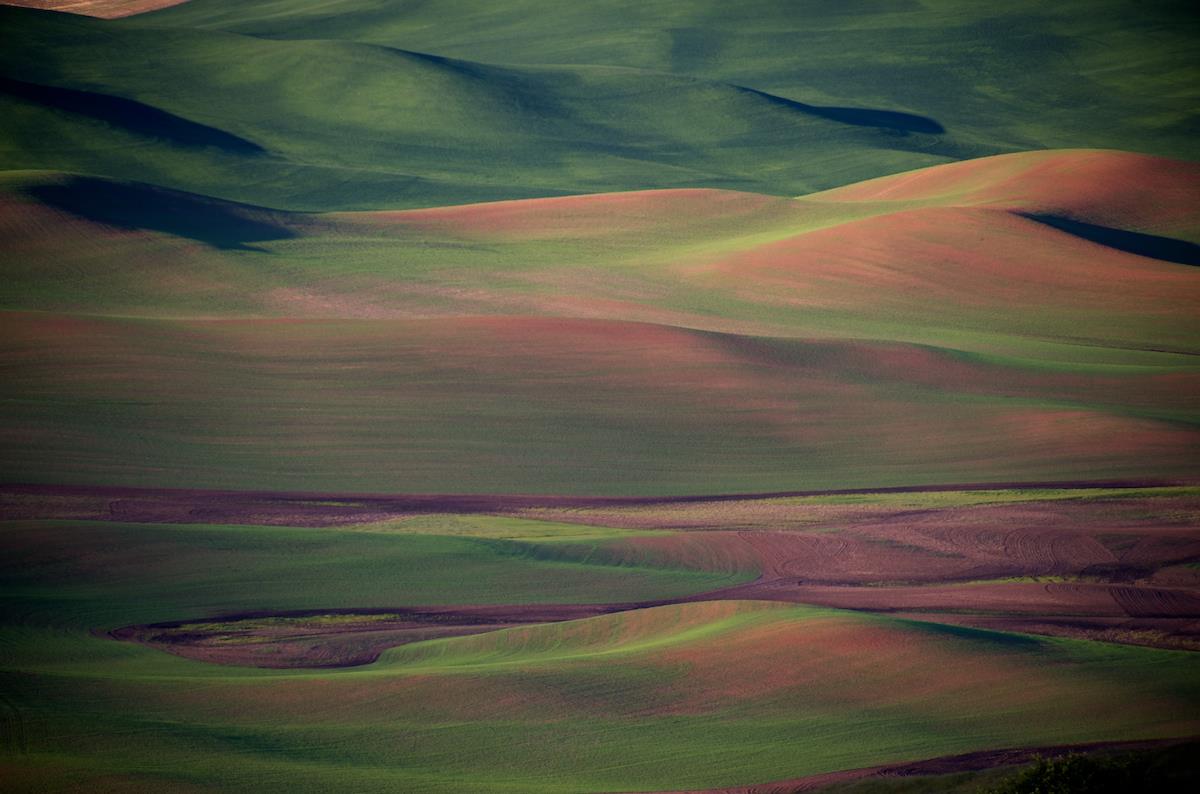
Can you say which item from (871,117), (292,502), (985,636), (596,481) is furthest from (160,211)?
(871,117)

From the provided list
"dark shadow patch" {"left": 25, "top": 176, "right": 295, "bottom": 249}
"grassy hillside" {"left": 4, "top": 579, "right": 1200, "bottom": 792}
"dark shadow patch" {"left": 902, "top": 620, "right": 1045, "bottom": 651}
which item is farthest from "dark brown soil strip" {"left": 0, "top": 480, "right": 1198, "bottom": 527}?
"dark shadow patch" {"left": 25, "top": 176, "right": 295, "bottom": 249}

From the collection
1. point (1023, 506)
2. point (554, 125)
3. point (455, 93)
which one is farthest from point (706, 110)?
point (1023, 506)

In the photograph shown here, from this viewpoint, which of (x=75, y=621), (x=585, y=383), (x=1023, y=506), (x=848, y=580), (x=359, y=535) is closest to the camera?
(x=75, y=621)

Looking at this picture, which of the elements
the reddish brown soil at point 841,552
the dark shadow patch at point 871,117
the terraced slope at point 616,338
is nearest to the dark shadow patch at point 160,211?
the terraced slope at point 616,338

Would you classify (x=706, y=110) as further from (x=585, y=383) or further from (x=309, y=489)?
(x=309, y=489)

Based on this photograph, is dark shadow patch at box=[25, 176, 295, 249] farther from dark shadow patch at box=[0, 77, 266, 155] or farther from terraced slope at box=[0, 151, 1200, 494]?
dark shadow patch at box=[0, 77, 266, 155]

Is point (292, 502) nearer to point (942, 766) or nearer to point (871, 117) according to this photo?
point (942, 766)

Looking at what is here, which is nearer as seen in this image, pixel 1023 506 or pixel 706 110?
pixel 1023 506
